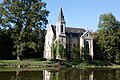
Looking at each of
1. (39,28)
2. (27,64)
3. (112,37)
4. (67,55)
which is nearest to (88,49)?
(67,55)

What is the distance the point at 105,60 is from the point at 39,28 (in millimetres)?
24370

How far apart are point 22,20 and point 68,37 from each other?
23010 millimetres

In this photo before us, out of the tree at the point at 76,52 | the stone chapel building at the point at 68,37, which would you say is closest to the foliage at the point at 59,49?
the stone chapel building at the point at 68,37

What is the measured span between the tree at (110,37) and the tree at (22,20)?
19.1 metres

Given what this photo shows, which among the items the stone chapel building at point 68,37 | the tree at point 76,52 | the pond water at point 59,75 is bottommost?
the pond water at point 59,75

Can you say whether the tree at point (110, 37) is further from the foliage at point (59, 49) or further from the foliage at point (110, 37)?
the foliage at point (59, 49)

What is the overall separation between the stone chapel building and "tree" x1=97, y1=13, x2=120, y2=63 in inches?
301

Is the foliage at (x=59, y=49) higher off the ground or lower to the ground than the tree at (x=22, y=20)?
lower

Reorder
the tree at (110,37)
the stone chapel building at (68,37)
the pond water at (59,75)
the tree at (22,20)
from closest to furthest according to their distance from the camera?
the pond water at (59,75)
the tree at (22,20)
the tree at (110,37)
the stone chapel building at (68,37)

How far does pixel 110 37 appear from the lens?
71.5 meters

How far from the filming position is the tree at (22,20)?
59.5 meters

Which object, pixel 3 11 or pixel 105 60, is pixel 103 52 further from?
pixel 3 11

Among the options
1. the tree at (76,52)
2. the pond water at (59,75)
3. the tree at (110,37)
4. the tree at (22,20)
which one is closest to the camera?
the pond water at (59,75)

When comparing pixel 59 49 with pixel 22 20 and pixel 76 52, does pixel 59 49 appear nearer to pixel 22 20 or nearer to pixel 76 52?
pixel 76 52
